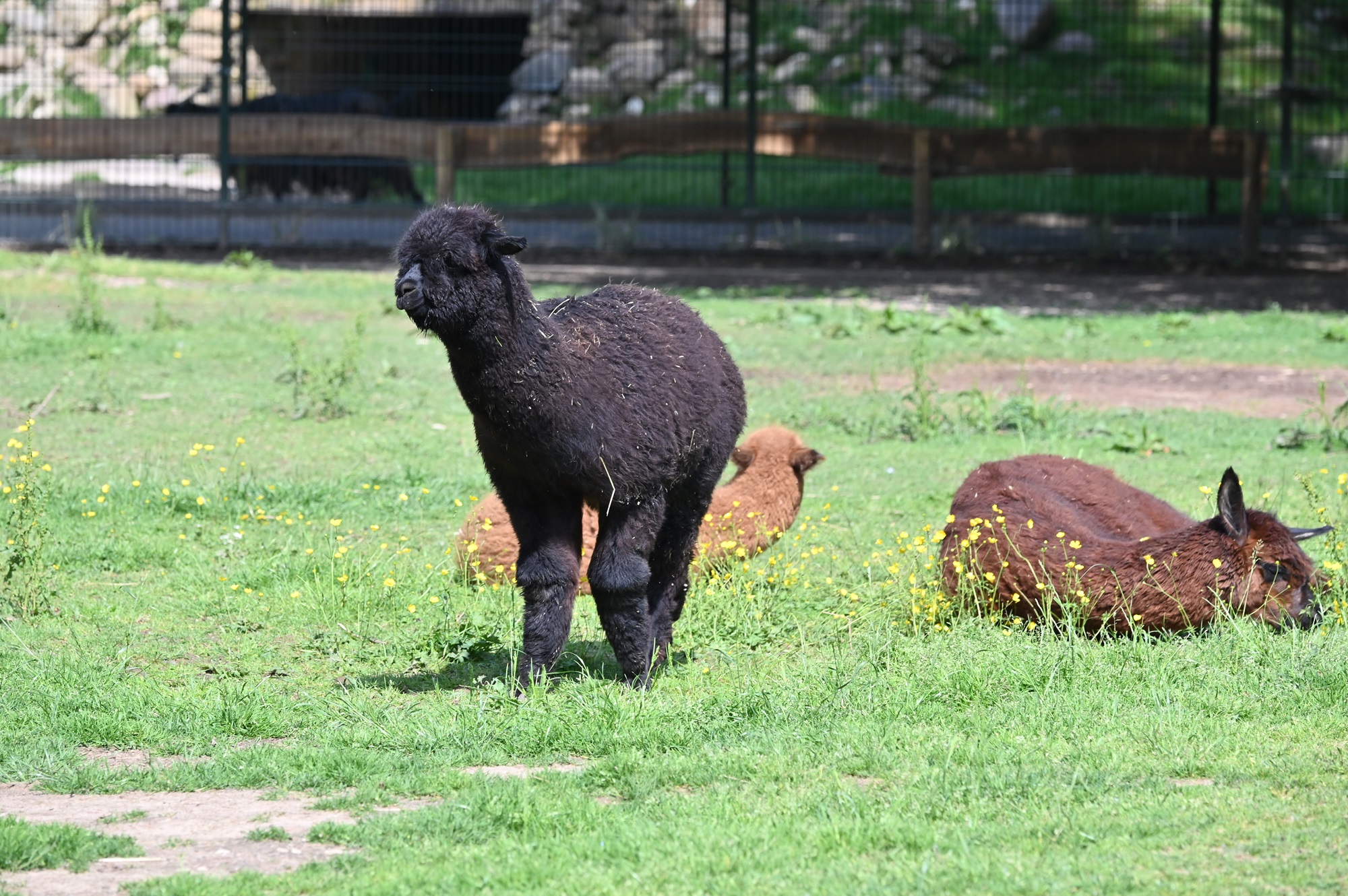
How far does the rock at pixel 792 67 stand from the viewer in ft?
90.4

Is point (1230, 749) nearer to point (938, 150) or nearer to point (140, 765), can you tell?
point (140, 765)

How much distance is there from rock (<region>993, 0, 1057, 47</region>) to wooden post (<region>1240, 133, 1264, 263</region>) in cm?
864

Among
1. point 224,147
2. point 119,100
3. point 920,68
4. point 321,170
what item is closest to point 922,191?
point 920,68

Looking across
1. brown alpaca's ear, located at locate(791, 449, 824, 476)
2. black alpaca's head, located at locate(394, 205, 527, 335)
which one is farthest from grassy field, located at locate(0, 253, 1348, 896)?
black alpaca's head, located at locate(394, 205, 527, 335)

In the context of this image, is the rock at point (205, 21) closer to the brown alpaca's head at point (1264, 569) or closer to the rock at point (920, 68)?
the rock at point (920, 68)

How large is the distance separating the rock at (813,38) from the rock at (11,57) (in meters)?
13.5

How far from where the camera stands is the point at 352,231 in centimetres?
2128

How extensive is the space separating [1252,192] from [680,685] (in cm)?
1560

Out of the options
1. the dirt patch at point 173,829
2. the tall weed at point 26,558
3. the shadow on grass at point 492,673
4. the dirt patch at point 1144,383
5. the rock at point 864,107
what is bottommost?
the dirt patch at point 173,829

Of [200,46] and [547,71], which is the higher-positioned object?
[200,46]

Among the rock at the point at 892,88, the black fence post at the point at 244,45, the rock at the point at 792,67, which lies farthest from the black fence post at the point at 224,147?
the rock at the point at 892,88

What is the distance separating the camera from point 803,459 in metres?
8.40

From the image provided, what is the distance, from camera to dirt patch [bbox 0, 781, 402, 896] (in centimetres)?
432

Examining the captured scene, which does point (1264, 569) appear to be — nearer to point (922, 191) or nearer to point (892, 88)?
point (922, 191)
